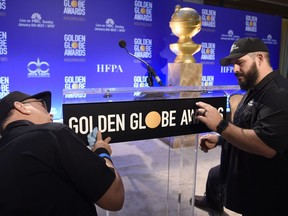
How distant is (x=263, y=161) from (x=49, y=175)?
0.95 meters

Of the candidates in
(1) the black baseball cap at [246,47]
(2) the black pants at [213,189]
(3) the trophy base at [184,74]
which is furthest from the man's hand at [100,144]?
(3) the trophy base at [184,74]

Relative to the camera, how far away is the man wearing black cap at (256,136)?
1.18 m

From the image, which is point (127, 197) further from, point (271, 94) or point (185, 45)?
point (185, 45)

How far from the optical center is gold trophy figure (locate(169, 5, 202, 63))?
2.96m

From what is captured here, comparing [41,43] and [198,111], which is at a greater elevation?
[41,43]

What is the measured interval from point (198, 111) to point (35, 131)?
74 cm

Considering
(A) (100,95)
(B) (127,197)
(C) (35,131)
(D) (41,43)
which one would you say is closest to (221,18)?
(D) (41,43)

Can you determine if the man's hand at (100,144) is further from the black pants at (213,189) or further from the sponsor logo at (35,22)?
the sponsor logo at (35,22)

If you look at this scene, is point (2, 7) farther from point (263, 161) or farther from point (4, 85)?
point (263, 161)

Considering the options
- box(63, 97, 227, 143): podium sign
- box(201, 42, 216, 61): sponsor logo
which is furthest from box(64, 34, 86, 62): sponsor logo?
box(63, 97, 227, 143): podium sign

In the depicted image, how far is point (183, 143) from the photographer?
1.60m

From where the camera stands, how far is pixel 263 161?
1259mm

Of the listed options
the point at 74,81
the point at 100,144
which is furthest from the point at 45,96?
the point at 74,81

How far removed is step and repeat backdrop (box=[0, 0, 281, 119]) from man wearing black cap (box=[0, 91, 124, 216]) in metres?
2.23
